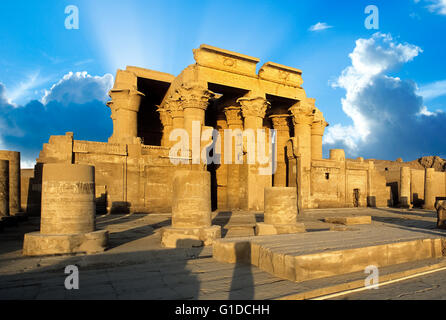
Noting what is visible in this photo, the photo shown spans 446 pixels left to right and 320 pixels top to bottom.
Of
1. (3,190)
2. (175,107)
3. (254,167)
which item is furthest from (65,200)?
→ (254,167)

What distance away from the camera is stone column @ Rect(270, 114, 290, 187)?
74.2 ft

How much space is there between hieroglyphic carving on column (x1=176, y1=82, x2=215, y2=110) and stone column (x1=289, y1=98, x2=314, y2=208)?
7.19 meters

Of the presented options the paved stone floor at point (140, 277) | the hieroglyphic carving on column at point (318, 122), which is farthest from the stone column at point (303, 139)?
the paved stone floor at point (140, 277)

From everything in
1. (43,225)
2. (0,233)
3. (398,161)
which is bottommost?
(0,233)

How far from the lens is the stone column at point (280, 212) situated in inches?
372

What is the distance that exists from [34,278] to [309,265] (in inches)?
169

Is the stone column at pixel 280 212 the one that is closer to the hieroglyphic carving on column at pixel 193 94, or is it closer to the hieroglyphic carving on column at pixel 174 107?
the hieroglyphic carving on column at pixel 193 94

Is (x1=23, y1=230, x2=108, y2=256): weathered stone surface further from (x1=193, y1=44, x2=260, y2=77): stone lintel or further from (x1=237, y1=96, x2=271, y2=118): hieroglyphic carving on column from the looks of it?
(x1=237, y1=96, x2=271, y2=118): hieroglyphic carving on column

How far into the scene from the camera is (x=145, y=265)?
5.73 m

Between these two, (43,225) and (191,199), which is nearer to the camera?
(43,225)

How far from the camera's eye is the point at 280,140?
23.1m

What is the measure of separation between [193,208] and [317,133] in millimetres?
17005
